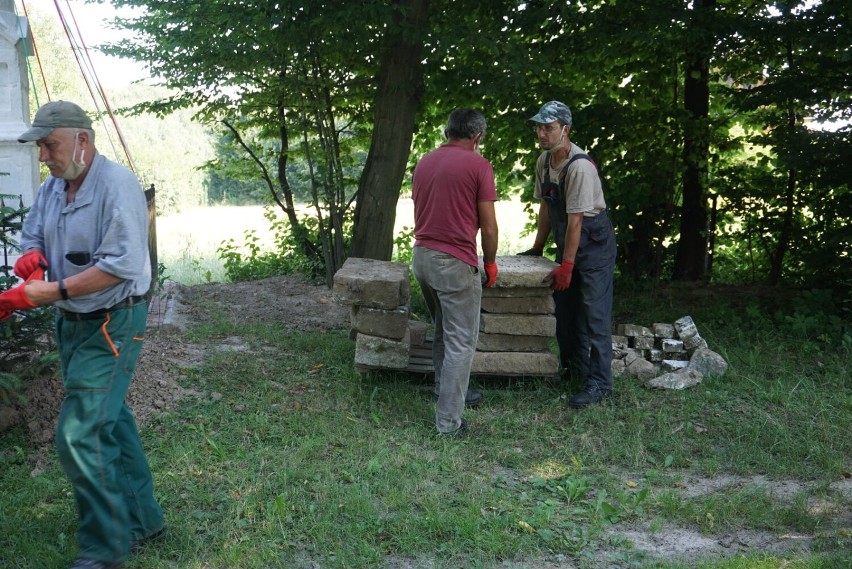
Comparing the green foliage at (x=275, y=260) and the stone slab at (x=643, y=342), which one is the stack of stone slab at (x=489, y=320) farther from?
the green foliage at (x=275, y=260)

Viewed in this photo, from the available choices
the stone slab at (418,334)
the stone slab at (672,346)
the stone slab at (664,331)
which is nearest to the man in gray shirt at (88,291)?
the stone slab at (418,334)

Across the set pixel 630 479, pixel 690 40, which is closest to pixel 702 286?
pixel 690 40

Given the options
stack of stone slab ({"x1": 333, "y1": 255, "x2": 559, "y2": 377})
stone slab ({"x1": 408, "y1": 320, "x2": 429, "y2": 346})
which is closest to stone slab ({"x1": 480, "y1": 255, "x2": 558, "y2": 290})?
stack of stone slab ({"x1": 333, "y1": 255, "x2": 559, "y2": 377})

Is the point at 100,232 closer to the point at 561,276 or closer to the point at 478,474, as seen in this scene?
the point at 478,474

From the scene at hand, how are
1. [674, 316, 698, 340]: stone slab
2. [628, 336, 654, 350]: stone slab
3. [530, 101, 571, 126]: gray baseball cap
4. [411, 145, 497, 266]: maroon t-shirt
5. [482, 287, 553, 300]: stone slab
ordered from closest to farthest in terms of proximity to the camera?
[411, 145, 497, 266]: maroon t-shirt
[530, 101, 571, 126]: gray baseball cap
[482, 287, 553, 300]: stone slab
[674, 316, 698, 340]: stone slab
[628, 336, 654, 350]: stone slab

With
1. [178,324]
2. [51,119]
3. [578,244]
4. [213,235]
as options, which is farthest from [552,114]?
[213,235]

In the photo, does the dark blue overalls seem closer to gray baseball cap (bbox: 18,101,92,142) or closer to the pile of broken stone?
the pile of broken stone

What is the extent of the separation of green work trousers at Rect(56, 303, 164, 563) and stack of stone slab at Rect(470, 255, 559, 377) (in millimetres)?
3215

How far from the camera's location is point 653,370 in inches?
269

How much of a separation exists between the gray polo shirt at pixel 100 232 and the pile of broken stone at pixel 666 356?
175 inches

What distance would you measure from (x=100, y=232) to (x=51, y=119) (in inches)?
20.1

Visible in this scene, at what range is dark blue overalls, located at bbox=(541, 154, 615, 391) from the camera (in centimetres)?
611

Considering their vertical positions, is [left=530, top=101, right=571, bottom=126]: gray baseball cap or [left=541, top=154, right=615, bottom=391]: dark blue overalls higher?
[left=530, top=101, right=571, bottom=126]: gray baseball cap

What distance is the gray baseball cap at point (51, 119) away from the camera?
3.39m
